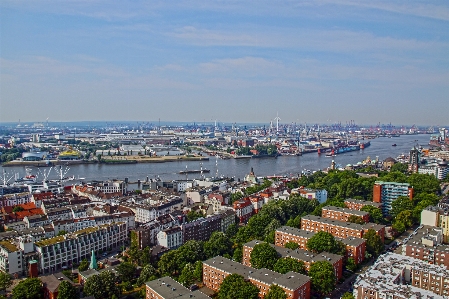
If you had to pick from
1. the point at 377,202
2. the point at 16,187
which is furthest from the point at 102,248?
the point at 16,187

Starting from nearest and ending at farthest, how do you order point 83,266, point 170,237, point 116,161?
point 83,266 → point 170,237 → point 116,161

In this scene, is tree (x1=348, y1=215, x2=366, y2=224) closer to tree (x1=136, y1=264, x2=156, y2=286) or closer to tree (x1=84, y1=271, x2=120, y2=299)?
Result: tree (x1=136, y1=264, x2=156, y2=286)

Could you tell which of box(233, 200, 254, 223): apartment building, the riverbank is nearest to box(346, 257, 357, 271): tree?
box(233, 200, 254, 223): apartment building

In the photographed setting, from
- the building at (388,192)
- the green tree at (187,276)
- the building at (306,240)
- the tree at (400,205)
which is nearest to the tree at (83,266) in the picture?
the green tree at (187,276)

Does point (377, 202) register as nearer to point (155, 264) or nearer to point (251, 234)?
point (251, 234)

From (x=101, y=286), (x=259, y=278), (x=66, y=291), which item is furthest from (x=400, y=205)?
(x=66, y=291)

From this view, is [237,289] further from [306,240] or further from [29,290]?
[29,290]
